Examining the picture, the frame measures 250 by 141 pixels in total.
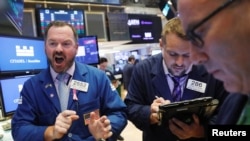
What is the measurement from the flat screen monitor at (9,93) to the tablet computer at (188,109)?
1.74 m

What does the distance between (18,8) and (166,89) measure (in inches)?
97.7

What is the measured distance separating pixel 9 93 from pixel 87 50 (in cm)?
226

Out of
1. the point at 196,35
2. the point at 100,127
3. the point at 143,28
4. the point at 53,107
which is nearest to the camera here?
the point at 196,35

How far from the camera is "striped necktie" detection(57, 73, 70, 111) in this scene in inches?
86.7

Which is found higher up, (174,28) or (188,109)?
(174,28)

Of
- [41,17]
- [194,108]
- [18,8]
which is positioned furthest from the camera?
[41,17]

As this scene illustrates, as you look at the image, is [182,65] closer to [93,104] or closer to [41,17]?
[93,104]

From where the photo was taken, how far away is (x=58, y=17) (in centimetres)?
646

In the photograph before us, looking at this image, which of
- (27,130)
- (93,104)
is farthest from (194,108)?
(27,130)

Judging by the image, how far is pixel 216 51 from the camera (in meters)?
0.77

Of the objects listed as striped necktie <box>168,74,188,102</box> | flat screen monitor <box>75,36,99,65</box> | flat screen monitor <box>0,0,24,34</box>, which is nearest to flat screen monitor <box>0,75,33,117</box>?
flat screen monitor <box>0,0,24,34</box>

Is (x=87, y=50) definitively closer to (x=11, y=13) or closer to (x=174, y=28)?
(x=11, y=13)

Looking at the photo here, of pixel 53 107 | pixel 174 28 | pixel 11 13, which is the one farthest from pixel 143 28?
pixel 174 28

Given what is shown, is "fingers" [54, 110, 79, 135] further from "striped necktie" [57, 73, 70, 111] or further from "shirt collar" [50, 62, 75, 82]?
"shirt collar" [50, 62, 75, 82]
